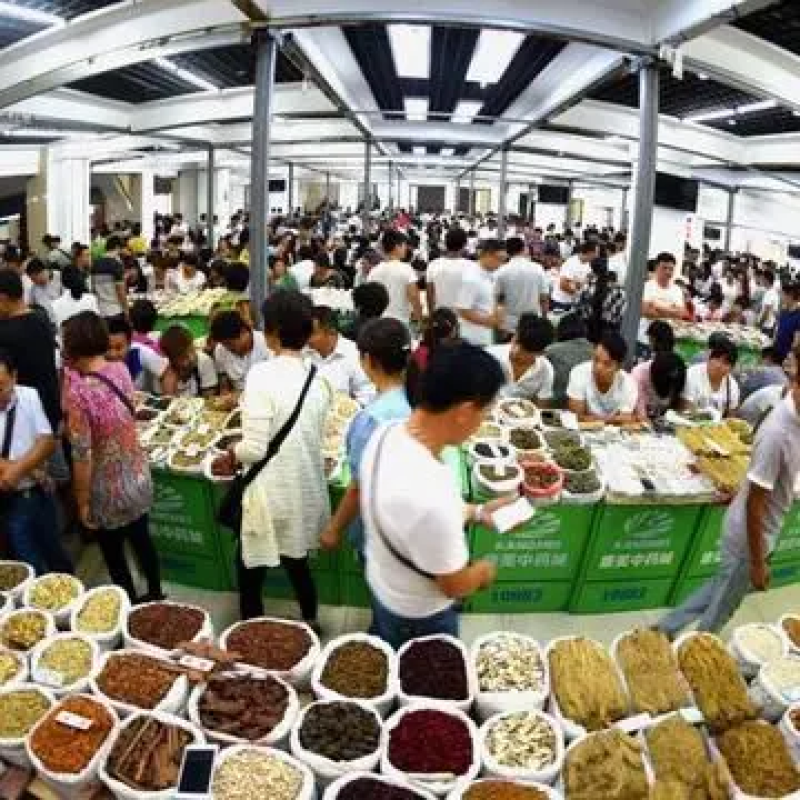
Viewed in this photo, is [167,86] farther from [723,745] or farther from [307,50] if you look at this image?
[723,745]

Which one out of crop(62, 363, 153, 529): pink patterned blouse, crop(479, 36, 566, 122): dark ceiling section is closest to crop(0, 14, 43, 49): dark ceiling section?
crop(479, 36, 566, 122): dark ceiling section

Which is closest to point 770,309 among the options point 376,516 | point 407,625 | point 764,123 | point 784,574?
point 764,123

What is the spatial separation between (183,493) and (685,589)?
3038 mm

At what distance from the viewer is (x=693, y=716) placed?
2.83 meters

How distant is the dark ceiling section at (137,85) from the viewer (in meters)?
10.9

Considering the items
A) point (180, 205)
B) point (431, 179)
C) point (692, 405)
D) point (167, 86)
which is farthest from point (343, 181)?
point (692, 405)

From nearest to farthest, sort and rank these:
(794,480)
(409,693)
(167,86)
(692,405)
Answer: (409,693)
(794,480)
(692,405)
(167,86)

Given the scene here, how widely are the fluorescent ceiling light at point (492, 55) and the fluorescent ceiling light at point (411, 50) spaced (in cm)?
56

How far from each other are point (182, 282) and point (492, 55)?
503 cm

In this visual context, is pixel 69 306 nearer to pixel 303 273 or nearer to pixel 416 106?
pixel 303 273

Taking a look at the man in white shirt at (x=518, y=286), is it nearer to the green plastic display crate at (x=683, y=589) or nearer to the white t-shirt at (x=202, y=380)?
the white t-shirt at (x=202, y=380)

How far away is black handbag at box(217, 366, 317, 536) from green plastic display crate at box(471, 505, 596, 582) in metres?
1.33

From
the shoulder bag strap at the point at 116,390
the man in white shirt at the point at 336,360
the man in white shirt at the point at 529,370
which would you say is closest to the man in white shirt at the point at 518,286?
the man in white shirt at the point at 529,370

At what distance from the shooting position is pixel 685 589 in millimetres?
5027
